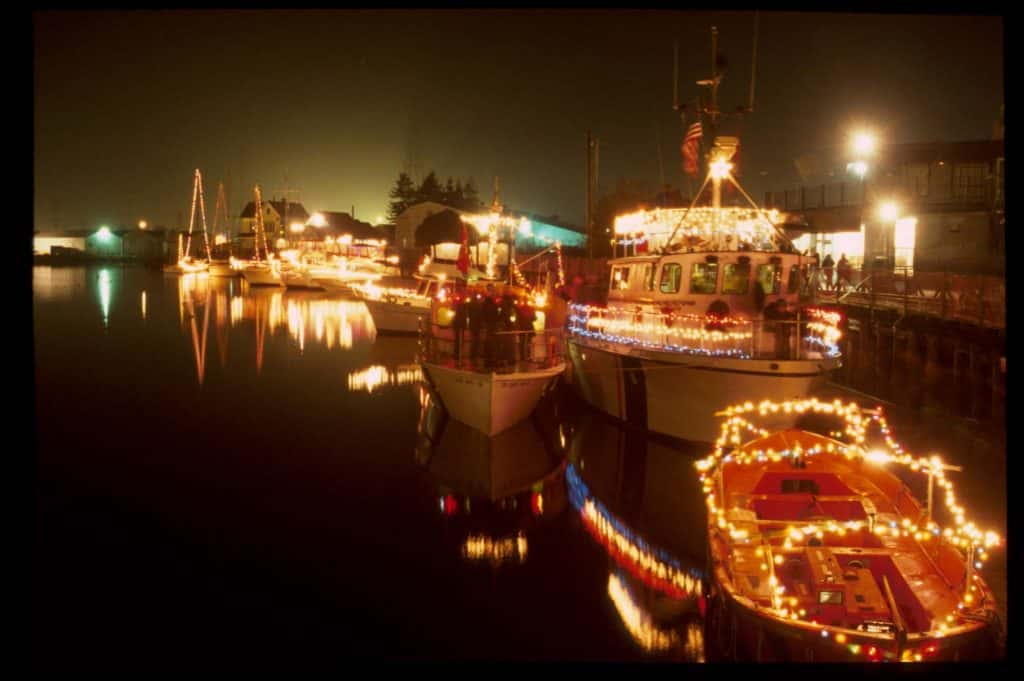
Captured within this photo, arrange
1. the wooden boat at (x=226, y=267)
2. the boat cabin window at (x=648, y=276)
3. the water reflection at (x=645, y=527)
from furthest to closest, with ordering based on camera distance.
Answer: the wooden boat at (x=226, y=267)
the boat cabin window at (x=648, y=276)
the water reflection at (x=645, y=527)

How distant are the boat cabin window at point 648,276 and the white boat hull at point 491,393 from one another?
1.99 metres

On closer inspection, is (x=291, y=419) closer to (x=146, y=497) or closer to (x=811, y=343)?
(x=146, y=497)

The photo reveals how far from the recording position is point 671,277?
12.9 meters

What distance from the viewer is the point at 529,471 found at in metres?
12.1

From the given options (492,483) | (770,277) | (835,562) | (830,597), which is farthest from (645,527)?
(770,277)

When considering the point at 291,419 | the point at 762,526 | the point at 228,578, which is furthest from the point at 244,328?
the point at 762,526

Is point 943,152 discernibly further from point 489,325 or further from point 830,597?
point 830,597

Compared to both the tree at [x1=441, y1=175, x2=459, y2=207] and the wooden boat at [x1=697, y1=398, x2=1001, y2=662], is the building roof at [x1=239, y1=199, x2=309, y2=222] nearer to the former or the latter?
the tree at [x1=441, y1=175, x2=459, y2=207]

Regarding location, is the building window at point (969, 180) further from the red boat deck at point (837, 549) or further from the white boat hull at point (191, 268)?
the white boat hull at point (191, 268)

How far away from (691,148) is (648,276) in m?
2.41

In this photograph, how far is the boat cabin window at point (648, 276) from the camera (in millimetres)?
13359

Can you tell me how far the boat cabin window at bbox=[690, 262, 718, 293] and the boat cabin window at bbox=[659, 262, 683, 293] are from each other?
26cm

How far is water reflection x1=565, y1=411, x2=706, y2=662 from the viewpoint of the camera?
7484mm

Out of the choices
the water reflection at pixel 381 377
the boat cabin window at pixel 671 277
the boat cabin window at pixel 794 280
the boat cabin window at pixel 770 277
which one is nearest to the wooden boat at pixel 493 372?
the boat cabin window at pixel 671 277
